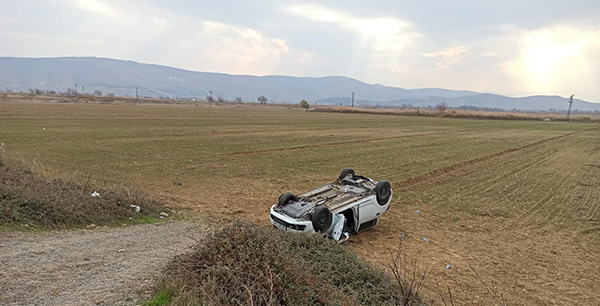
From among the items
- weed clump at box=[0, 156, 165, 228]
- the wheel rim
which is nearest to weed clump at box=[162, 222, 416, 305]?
the wheel rim

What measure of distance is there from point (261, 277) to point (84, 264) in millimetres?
3496

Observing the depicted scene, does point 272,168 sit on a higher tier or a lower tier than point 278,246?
lower

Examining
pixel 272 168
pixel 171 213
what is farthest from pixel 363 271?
pixel 272 168

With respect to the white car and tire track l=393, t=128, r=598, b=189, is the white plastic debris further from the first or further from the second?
tire track l=393, t=128, r=598, b=189

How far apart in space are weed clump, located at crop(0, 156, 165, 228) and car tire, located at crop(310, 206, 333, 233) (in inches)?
192

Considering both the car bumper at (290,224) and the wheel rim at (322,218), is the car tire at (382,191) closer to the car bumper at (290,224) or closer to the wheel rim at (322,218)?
the wheel rim at (322,218)

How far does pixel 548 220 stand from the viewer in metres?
12.7

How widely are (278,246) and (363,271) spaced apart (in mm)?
1720

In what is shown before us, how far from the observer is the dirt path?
5.37 metres

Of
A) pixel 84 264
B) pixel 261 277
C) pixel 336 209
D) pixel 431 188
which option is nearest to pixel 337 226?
pixel 336 209

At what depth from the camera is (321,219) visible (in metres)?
8.86

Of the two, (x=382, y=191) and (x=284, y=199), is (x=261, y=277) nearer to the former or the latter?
(x=284, y=199)

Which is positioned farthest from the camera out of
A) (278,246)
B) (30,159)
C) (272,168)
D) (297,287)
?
(272,168)

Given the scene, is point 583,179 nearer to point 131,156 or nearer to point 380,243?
point 380,243
